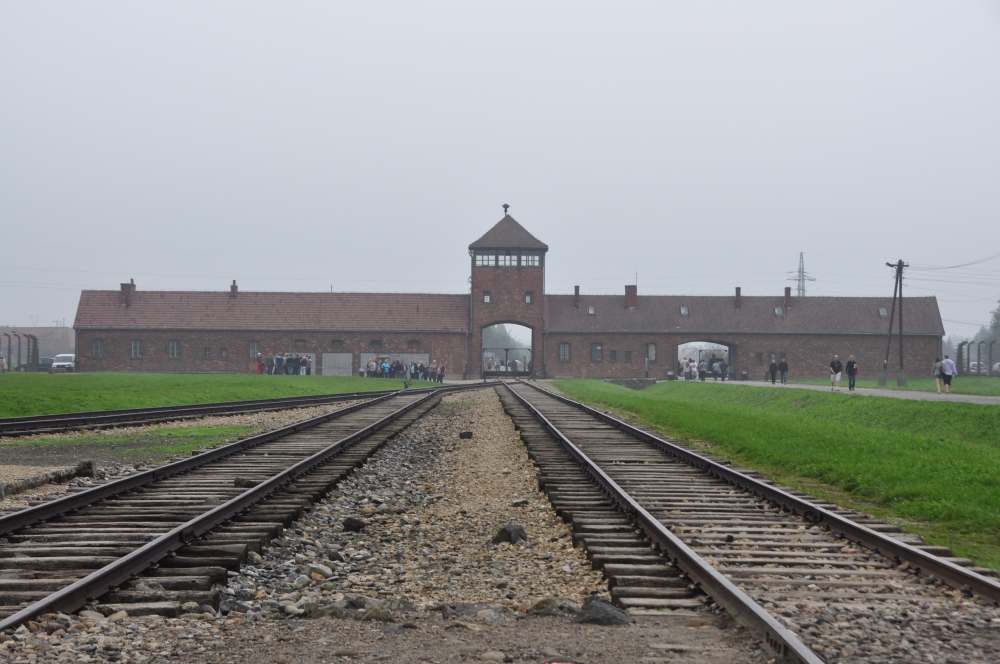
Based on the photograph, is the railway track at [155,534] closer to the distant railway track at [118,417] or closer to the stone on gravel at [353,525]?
the stone on gravel at [353,525]

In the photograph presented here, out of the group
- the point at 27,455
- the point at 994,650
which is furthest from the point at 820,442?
the point at 27,455

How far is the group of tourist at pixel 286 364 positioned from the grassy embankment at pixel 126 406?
36.4 feet

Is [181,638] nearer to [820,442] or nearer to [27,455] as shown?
[27,455]

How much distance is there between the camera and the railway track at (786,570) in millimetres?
4578

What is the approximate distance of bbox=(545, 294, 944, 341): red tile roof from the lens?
6391cm

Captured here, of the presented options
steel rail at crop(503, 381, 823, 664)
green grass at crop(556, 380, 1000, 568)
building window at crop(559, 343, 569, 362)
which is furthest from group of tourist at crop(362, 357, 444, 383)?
steel rail at crop(503, 381, 823, 664)

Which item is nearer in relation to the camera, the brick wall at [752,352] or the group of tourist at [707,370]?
the group of tourist at [707,370]

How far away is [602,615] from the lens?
496cm

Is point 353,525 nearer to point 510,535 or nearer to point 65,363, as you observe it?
point 510,535

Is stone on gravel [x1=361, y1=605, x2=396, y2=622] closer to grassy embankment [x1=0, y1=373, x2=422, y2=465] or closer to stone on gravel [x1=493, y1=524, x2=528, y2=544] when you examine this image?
stone on gravel [x1=493, y1=524, x2=528, y2=544]

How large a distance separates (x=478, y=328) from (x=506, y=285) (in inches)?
135

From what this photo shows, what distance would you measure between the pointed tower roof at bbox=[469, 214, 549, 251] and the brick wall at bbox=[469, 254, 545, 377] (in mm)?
1419

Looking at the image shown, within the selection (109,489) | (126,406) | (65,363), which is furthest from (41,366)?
(109,489)

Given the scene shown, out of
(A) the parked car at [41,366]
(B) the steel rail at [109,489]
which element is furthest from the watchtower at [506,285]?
(B) the steel rail at [109,489]
